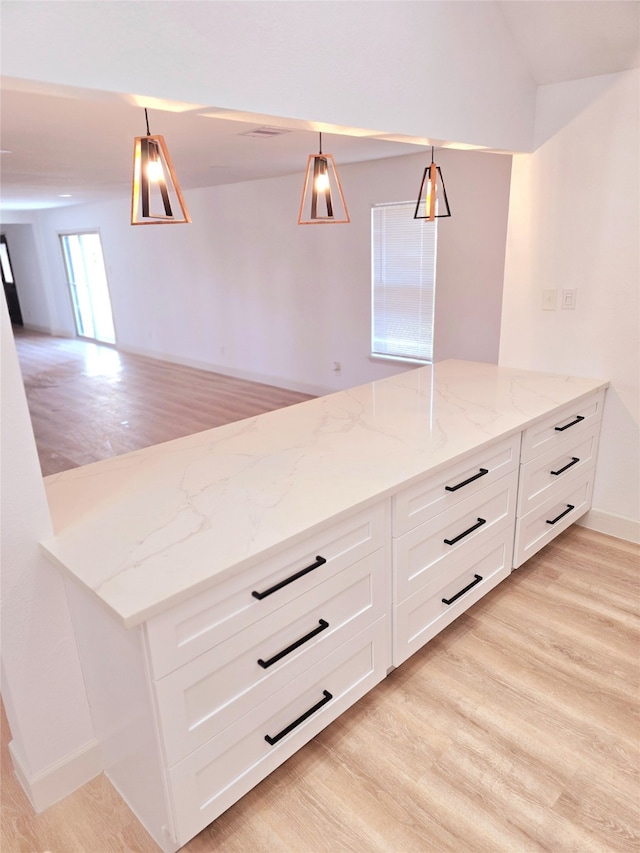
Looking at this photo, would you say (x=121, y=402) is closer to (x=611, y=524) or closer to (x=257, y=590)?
(x=611, y=524)

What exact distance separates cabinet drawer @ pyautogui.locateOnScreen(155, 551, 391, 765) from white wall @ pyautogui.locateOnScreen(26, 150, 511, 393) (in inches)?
123

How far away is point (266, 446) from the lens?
81.7 inches

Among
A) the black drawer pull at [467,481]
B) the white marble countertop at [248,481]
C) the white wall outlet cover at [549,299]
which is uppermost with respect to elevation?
the white wall outlet cover at [549,299]

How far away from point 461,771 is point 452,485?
88cm

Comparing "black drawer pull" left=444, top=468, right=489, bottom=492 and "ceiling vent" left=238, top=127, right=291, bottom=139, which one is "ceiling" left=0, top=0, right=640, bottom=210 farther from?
"black drawer pull" left=444, top=468, right=489, bottom=492

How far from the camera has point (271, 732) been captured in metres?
1.58

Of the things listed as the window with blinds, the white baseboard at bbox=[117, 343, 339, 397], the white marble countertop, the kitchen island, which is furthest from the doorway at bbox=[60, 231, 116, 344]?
the kitchen island

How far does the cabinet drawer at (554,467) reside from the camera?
2439 mm

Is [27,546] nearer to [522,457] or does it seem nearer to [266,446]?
[266,446]

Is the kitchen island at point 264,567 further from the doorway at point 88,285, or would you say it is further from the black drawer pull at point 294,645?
the doorway at point 88,285

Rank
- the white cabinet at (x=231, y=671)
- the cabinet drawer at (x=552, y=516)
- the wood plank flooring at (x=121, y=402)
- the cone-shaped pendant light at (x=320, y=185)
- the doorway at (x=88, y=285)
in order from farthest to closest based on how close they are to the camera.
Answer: the doorway at (x=88, y=285) → the wood plank flooring at (x=121, y=402) → the cabinet drawer at (x=552, y=516) → the cone-shaped pendant light at (x=320, y=185) → the white cabinet at (x=231, y=671)

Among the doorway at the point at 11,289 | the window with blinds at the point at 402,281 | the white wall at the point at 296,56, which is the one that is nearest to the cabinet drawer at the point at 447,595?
the white wall at the point at 296,56

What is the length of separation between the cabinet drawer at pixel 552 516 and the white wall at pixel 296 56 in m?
1.64

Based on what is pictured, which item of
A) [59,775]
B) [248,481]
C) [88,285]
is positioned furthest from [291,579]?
[88,285]
